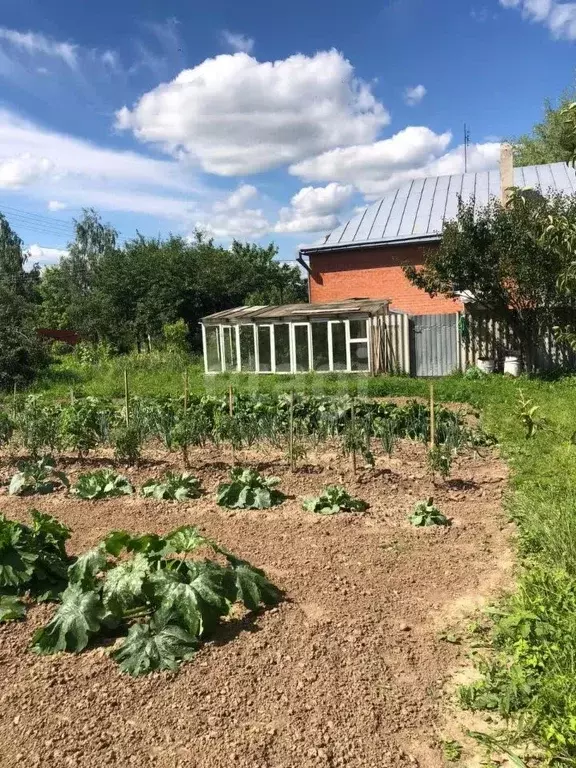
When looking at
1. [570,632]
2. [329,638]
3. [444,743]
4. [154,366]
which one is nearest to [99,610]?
[329,638]


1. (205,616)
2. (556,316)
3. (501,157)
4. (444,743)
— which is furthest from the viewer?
(501,157)

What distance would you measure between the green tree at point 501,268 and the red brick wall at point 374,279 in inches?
182

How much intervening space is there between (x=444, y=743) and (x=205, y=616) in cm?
127

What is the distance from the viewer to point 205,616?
3.18 meters

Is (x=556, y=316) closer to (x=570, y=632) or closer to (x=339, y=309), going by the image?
(x=339, y=309)

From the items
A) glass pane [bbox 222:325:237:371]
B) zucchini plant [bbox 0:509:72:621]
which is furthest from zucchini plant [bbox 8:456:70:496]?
glass pane [bbox 222:325:237:371]

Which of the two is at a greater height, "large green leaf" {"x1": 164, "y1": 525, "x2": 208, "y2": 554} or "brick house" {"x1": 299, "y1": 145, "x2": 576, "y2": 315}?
"brick house" {"x1": 299, "y1": 145, "x2": 576, "y2": 315}

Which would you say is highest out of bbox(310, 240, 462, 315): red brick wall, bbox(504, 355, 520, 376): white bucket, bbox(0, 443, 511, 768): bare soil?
bbox(310, 240, 462, 315): red brick wall

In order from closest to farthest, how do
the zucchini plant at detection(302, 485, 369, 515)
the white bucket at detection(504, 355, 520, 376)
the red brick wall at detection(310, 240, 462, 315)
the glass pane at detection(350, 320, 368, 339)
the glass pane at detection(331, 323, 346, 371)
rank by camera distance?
the zucchini plant at detection(302, 485, 369, 515)
the white bucket at detection(504, 355, 520, 376)
the glass pane at detection(350, 320, 368, 339)
the glass pane at detection(331, 323, 346, 371)
the red brick wall at detection(310, 240, 462, 315)

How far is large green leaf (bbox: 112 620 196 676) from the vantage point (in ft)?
9.68

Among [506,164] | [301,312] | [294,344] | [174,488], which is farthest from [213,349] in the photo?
[174,488]

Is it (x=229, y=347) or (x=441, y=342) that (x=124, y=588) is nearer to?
(x=441, y=342)

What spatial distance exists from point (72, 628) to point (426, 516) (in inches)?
112

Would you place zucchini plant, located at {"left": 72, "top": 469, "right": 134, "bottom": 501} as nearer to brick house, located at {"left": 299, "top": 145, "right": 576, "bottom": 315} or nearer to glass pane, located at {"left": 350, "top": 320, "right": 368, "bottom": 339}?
glass pane, located at {"left": 350, "top": 320, "right": 368, "bottom": 339}
